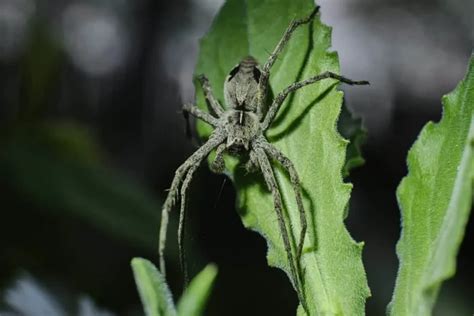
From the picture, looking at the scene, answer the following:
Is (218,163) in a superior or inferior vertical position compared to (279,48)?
inferior

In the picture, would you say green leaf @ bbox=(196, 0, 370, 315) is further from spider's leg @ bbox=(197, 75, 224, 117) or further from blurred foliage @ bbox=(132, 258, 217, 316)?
blurred foliage @ bbox=(132, 258, 217, 316)

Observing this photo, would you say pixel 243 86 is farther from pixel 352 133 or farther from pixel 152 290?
pixel 152 290

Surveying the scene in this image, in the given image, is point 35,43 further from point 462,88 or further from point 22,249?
point 462,88

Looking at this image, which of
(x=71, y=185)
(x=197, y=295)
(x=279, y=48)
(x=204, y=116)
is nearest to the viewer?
(x=197, y=295)

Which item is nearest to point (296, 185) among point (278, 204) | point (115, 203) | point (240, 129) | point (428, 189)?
point (278, 204)

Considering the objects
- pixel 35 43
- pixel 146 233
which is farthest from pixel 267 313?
pixel 35 43

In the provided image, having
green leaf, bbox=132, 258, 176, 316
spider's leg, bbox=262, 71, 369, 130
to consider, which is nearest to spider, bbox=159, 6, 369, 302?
spider's leg, bbox=262, 71, 369, 130

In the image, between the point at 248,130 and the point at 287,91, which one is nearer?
the point at 287,91

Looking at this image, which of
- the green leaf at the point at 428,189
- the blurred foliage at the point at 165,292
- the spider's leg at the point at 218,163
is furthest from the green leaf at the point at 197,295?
the spider's leg at the point at 218,163
